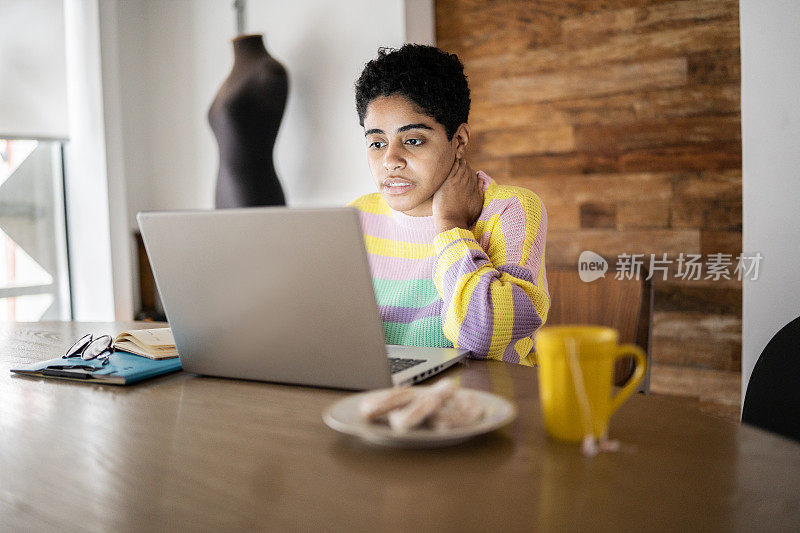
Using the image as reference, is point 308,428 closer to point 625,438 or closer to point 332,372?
point 332,372

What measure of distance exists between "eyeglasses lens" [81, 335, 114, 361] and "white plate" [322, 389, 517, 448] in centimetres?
57

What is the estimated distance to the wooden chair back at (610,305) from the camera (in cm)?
158

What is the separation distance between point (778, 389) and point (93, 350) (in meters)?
1.11

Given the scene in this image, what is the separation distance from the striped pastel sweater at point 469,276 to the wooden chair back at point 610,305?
21 cm

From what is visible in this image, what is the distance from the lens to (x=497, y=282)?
1214 millimetres

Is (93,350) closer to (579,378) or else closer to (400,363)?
(400,363)

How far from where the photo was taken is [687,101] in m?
2.57

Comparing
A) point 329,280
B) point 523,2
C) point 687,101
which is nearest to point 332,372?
point 329,280

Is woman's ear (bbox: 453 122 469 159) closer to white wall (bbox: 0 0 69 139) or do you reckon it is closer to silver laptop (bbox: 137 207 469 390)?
silver laptop (bbox: 137 207 469 390)

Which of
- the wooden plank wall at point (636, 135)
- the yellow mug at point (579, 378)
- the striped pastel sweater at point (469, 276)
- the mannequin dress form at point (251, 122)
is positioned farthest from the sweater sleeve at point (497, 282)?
the mannequin dress form at point (251, 122)

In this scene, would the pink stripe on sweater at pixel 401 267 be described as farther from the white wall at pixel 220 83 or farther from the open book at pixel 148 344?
the white wall at pixel 220 83

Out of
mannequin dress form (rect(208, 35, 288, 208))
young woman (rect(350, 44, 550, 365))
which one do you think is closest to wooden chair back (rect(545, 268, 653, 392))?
young woman (rect(350, 44, 550, 365))


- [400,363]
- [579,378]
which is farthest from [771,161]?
[579,378]

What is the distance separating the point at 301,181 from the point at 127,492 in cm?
258
